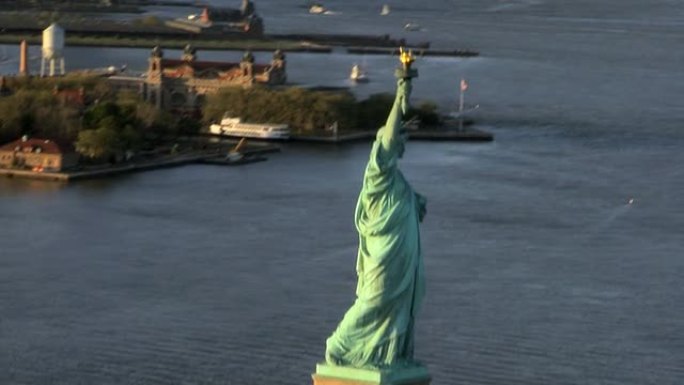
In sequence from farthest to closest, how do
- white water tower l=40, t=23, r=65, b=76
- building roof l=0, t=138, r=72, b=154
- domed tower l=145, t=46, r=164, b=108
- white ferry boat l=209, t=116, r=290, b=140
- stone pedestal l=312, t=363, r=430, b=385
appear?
white water tower l=40, t=23, r=65, b=76 < domed tower l=145, t=46, r=164, b=108 < white ferry boat l=209, t=116, r=290, b=140 < building roof l=0, t=138, r=72, b=154 < stone pedestal l=312, t=363, r=430, b=385

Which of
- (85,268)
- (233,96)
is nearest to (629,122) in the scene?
(233,96)

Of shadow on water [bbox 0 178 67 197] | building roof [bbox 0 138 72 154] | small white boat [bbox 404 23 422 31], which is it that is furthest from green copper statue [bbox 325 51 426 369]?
small white boat [bbox 404 23 422 31]

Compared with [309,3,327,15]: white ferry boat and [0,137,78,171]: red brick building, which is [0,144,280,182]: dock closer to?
[0,137,78,171]: red brick building

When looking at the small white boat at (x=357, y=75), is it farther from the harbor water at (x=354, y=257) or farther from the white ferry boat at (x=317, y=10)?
the white ferry boat at (x=317, y=10)

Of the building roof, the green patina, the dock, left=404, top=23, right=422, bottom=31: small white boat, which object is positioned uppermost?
the green patina

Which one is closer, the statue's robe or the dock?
the statue's robe

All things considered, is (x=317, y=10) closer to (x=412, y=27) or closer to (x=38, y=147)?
(x=412, y=27)

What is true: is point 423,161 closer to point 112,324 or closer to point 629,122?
point 629,122

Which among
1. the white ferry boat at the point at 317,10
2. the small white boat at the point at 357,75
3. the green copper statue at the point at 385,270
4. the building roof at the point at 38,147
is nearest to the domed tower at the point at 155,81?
the small white boat at the point at 357,75
